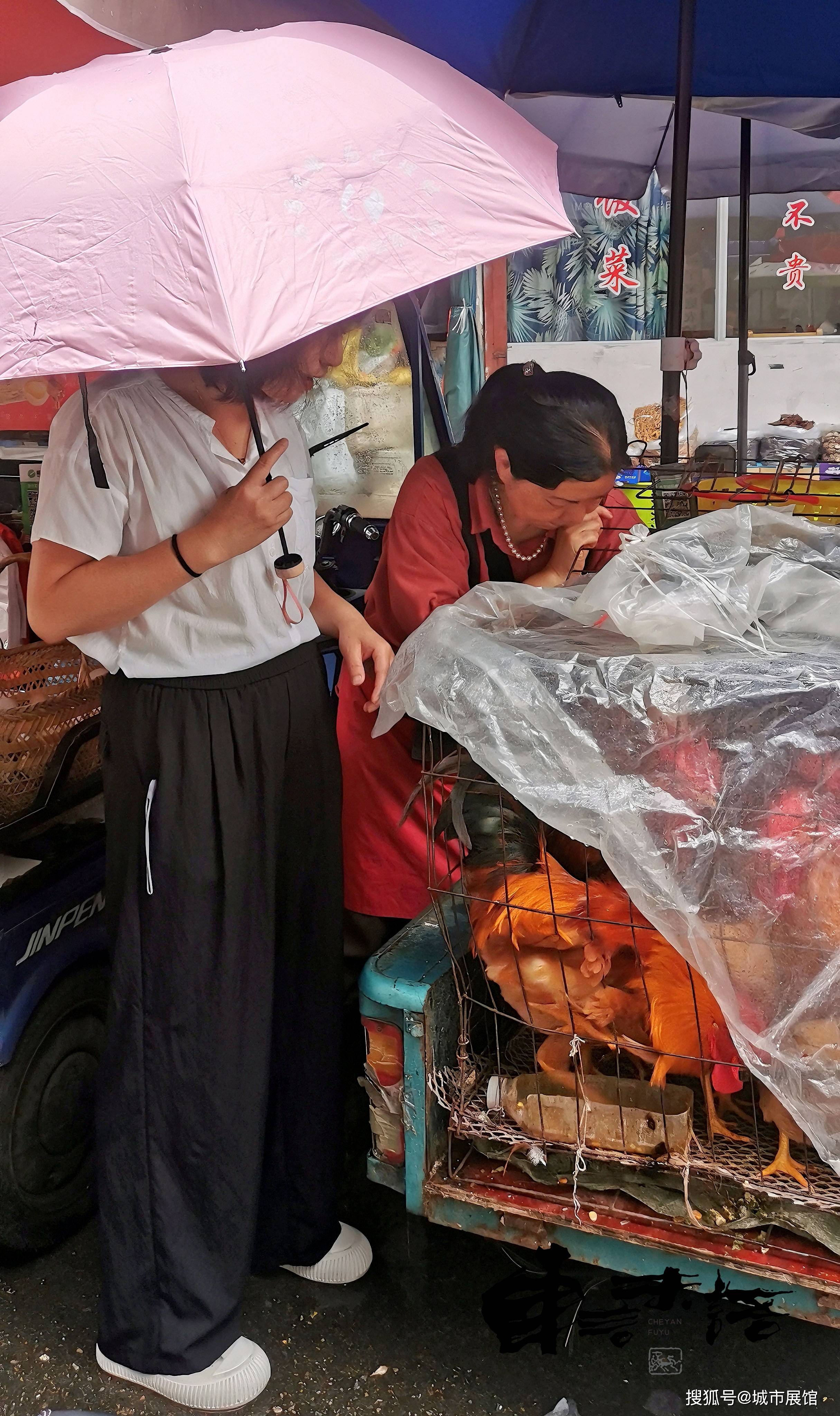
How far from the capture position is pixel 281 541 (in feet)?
6.05

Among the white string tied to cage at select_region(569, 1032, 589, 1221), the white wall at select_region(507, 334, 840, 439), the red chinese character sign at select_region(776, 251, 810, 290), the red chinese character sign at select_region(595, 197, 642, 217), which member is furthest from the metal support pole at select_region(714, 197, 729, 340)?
the white string tied to cage at select_region(569, 1032, 589, 1221)

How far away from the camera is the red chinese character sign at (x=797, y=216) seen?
7527mm

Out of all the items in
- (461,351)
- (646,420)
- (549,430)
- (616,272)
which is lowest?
(549,430)

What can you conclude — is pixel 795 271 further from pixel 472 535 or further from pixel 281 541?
pixel 281 541

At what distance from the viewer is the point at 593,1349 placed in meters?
2.03

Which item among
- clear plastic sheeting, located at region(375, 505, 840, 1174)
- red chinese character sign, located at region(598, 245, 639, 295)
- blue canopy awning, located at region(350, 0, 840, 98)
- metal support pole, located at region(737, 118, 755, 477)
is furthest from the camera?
red chinese character sign, located at region(598, 245, 639, 295)

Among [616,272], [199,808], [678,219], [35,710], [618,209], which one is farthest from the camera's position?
[616,272]

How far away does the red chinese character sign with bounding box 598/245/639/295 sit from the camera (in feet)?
24.4

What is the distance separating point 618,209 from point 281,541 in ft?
21.1

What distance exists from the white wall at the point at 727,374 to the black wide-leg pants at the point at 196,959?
6335 millimetres

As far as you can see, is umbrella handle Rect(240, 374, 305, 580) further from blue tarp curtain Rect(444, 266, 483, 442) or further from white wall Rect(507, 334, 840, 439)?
white wall Rect(507, 334, 840, 439)

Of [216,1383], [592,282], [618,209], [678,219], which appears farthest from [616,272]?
[216,1383]

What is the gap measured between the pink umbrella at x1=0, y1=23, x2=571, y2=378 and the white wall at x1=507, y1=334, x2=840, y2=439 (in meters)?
6.29

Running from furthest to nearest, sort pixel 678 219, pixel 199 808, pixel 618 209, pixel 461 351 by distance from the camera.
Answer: pixel 618 209 → pixel 461 351 → pixel 678 219 → pixel 199 808
